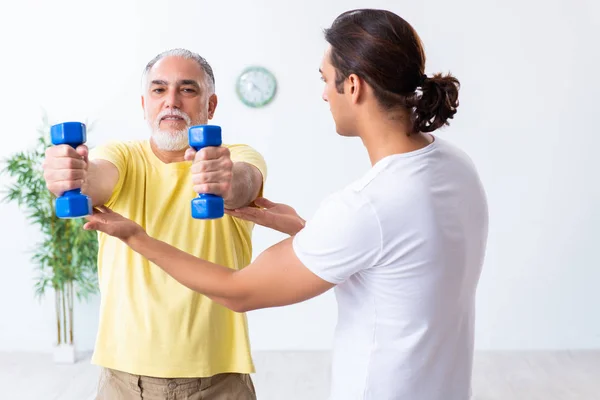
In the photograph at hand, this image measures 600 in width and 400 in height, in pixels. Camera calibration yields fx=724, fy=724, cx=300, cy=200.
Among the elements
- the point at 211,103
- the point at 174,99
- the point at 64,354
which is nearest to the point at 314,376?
the point at 64,354

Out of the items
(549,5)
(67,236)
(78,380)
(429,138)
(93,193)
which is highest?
(549,5)

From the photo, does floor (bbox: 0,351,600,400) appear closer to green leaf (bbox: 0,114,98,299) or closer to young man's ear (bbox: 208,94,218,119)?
green leaf (bbox: 0,114,98,299)

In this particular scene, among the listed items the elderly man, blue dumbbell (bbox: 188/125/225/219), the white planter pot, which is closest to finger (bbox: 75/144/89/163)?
the elderly man

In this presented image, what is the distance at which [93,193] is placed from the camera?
154 cm

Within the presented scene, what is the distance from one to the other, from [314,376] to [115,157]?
10.0ft

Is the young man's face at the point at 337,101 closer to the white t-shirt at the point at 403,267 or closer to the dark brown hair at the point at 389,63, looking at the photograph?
the dark brown hair at the point at 389,63

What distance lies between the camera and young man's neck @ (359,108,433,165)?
1.39m

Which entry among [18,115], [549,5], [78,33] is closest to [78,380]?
[18,115]

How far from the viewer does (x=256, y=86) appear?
4.76 meters

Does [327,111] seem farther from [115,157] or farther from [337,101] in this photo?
[337,101]

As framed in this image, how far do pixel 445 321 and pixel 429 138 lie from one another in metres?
0.36

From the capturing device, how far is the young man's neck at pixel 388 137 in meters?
1.39

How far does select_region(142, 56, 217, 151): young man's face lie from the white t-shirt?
1.62 ft

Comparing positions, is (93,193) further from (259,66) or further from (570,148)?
(570,148)
